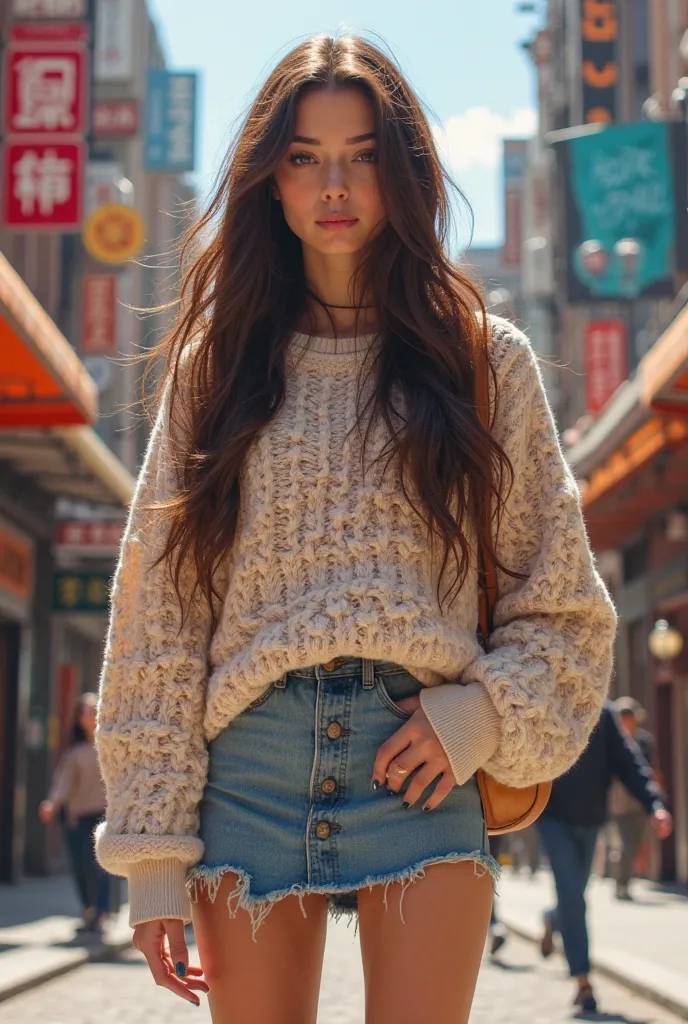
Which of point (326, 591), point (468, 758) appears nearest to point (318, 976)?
point (468, 758)

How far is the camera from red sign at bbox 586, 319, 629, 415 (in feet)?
89.3

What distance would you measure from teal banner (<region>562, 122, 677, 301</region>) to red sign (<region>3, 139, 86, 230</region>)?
5084mm

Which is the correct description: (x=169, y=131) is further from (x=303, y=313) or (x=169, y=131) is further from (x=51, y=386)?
(x=303, y=313)

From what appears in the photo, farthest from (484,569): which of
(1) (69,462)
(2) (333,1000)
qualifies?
(1) (69,462)

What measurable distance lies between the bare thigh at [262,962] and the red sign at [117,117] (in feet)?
103

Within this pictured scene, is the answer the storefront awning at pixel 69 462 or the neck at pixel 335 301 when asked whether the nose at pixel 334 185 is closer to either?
the neck at pixel 335 301

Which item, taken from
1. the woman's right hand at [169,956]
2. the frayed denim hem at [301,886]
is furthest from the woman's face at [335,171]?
the woman's right hand at [169,956]

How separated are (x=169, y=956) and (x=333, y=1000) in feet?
18.6

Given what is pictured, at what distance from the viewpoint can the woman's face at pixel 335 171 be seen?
2.90 meters

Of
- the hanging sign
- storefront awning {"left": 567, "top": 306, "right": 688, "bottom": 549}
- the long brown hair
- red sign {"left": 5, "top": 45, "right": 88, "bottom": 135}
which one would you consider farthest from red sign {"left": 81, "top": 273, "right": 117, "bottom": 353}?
the long brown hair

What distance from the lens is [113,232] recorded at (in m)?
23.6

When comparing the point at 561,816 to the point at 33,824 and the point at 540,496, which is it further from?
the point at 33,824

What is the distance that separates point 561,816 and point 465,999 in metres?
6.20

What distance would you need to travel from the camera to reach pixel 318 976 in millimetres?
2689
